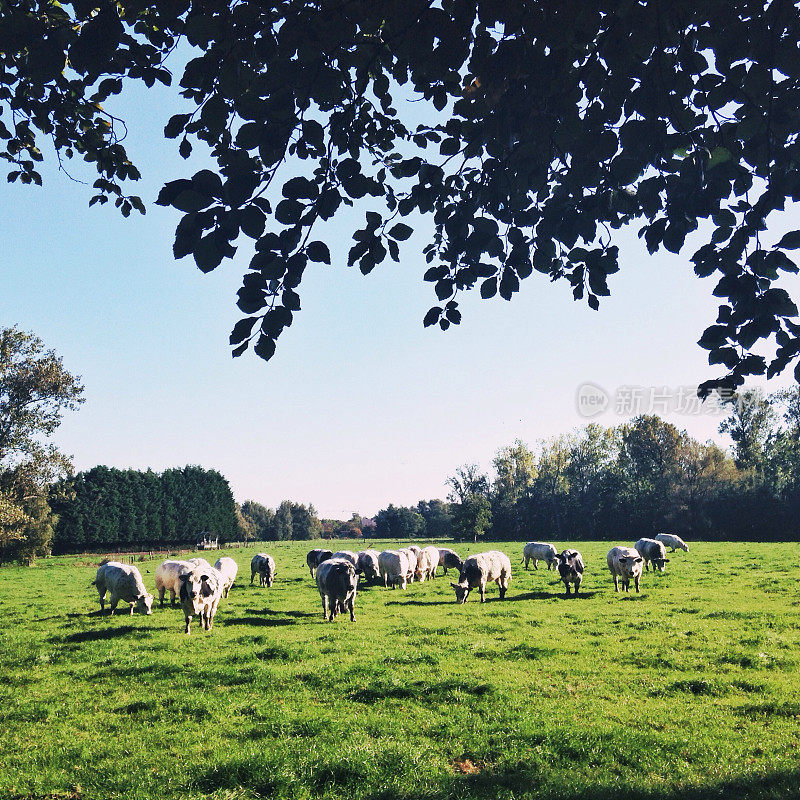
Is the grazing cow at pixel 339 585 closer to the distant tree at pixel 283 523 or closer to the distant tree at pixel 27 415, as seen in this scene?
the distant tree at pixel 27 415

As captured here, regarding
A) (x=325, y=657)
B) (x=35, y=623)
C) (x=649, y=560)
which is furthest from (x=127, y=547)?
(x=325, y=657)

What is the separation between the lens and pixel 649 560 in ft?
97.2

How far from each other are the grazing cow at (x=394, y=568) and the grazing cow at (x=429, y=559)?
8.78ft

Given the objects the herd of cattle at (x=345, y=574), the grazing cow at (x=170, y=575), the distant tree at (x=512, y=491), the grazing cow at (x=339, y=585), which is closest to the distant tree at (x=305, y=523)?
the distant tree at (x=512, y=491)

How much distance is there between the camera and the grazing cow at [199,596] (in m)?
15.5

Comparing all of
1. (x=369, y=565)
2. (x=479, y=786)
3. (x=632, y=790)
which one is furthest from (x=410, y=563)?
(x=632, y=790)

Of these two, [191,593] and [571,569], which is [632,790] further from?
[571,569]

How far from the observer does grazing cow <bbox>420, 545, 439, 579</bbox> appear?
29945 millimetres

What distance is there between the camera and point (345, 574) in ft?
56.3

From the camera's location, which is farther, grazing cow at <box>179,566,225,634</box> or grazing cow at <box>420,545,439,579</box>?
grazing cow at <box>420,545,439,579</box>

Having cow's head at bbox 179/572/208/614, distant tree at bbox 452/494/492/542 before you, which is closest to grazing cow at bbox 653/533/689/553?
distant tree at bbox 452/494/492/542

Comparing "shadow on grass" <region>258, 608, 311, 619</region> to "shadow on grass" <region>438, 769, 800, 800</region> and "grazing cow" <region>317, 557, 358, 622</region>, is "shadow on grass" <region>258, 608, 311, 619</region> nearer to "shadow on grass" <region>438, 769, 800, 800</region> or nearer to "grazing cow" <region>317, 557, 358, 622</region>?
"grazing cow" <region>317, 557, 358, 622</region>

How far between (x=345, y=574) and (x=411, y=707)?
349 inches

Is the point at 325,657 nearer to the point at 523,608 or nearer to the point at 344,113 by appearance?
the point at 523,608
